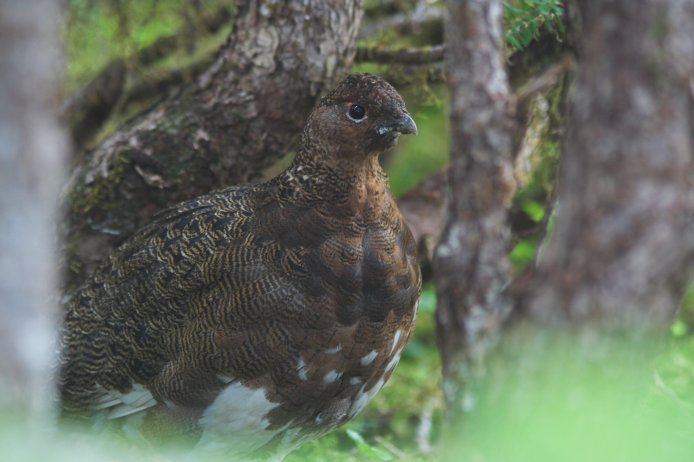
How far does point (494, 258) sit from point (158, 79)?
4.73 metres

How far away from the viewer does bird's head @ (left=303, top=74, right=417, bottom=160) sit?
417 centimetres

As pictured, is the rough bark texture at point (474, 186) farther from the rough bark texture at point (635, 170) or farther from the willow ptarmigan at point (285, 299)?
the willow ptarmigan at point (285, 299)

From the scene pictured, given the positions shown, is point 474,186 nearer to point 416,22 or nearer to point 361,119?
point 361,119

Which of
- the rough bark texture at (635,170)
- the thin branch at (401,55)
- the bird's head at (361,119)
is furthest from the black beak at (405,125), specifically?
the thin branch at (401,55)

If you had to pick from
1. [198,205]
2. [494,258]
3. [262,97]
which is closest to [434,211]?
[262,97]

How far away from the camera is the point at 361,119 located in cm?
422

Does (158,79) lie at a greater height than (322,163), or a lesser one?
greater

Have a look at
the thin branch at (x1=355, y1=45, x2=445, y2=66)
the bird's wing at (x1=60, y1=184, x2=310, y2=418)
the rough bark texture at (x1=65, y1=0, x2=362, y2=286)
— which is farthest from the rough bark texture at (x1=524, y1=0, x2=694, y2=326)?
the thin branch at (x1=355, y1=45, x2=445, y2=66)

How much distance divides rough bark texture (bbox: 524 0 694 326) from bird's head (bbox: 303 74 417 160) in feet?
5.41

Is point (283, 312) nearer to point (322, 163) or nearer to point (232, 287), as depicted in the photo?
point (232, 287)

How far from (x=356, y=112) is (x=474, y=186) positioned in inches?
63.1

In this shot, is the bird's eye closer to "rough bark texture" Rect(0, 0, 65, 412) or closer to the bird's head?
the bird's head

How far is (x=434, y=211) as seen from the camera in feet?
21.1

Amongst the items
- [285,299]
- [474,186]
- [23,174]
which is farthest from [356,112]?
[23,174]
